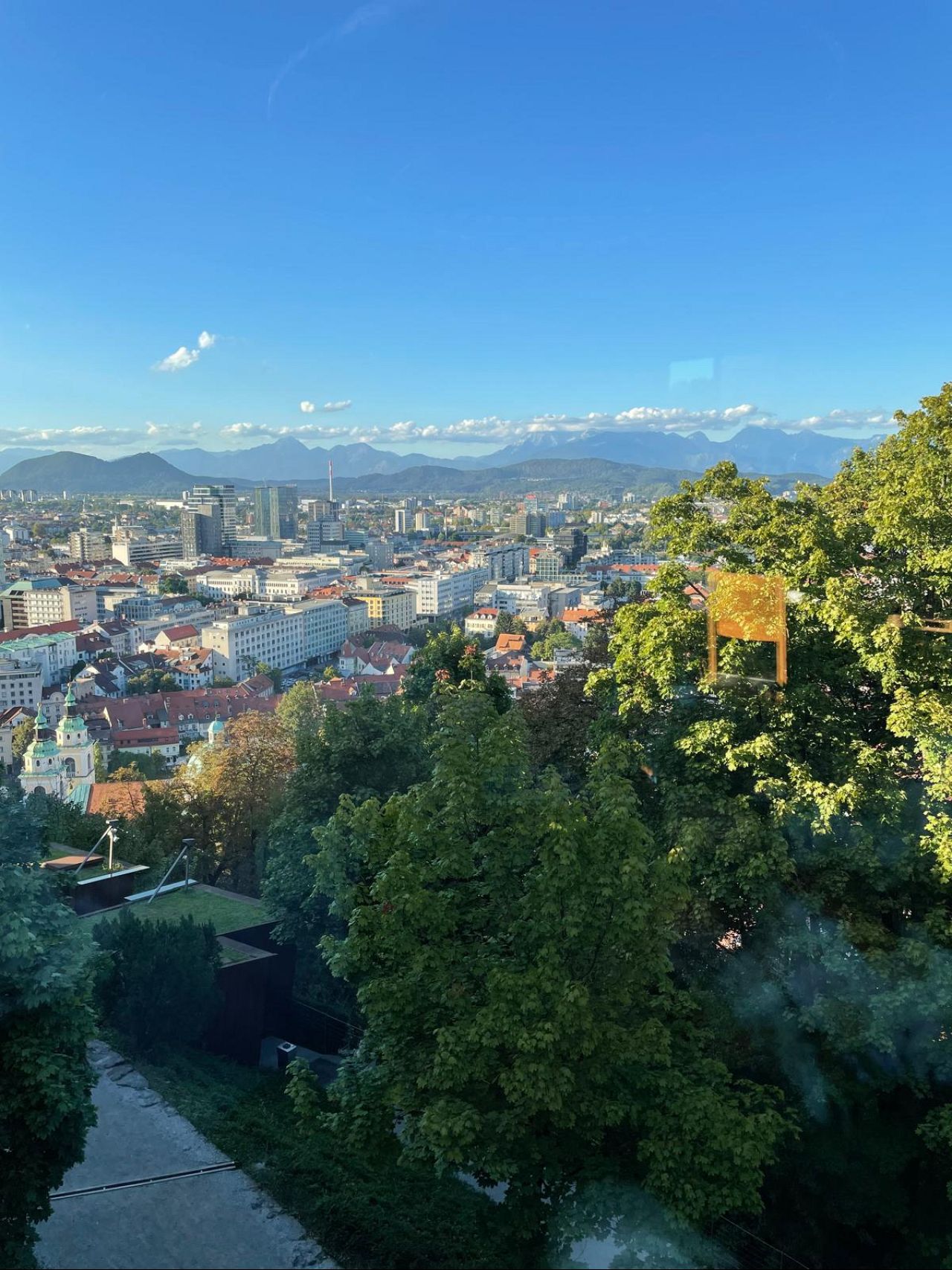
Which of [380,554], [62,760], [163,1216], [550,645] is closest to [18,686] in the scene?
[550,645]

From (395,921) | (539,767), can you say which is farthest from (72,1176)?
(539,767)

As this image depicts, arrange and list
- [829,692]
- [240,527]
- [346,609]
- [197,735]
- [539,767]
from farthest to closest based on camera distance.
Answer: [240,527]
[346,609]
[197,735]
[539,767]
[829,692]

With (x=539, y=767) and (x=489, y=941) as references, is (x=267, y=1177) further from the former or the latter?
(x=539, y=767)

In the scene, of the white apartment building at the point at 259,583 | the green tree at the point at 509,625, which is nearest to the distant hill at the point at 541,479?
the green tree at the point at 509,625

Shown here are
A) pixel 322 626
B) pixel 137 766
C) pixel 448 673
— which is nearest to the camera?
pixel 448 673

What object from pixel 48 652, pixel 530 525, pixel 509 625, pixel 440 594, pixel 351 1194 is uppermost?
pixel 530 525

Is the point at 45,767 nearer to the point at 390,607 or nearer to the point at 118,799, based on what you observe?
the point at 118,799

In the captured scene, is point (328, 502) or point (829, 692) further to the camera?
point (328, 502)
